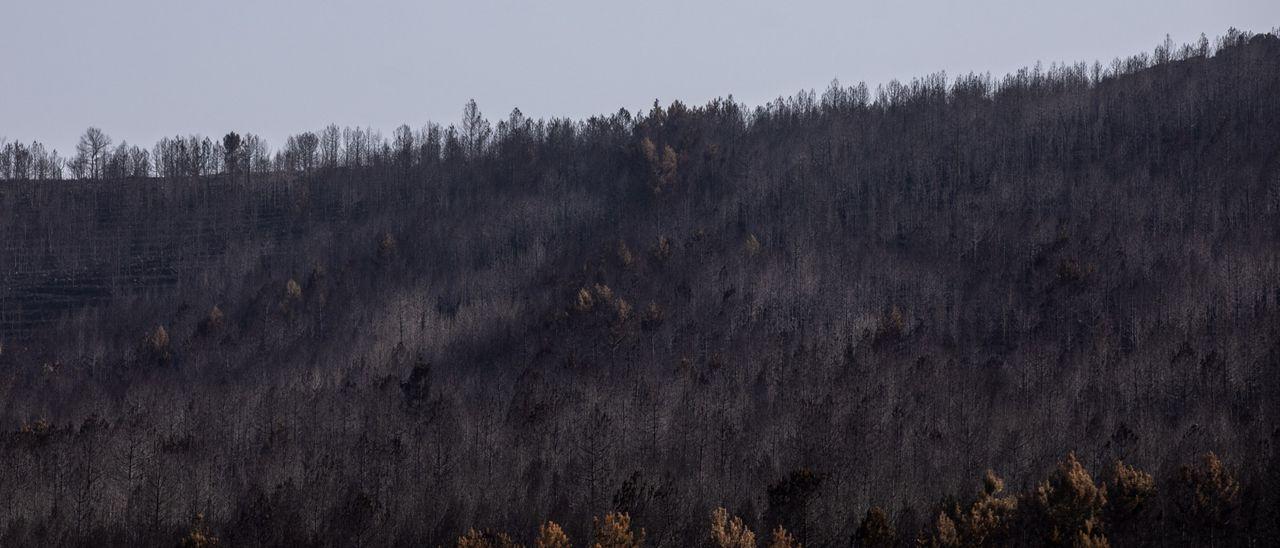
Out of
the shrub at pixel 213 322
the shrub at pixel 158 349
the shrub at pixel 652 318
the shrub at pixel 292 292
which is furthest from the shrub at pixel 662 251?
the shrub at pixel 158 349

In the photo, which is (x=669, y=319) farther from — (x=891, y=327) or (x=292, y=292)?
(x=292, y=292)

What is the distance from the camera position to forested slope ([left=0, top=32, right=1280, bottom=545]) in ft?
170

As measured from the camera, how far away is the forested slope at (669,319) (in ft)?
170

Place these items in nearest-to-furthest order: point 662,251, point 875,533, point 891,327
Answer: point 875,533 < point 891,327 < point 662,251

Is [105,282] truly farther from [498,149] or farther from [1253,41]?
[1253,41]

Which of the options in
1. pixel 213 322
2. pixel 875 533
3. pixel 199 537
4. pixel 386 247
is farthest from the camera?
pixel 386 247

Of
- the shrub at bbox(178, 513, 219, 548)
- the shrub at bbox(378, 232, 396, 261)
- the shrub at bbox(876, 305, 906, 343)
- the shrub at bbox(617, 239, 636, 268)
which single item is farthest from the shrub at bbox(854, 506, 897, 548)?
the shrub at bbox(378, 232, 396, 261)

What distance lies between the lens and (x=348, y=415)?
69688mm

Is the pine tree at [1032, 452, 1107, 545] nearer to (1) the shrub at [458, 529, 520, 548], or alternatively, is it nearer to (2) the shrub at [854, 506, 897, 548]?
(2) the shrub at [854, 506, 897, 548]

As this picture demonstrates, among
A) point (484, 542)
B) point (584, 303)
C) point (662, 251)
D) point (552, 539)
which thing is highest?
point (662, 251)

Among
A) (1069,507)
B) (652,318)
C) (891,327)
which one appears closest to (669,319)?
(652,318)

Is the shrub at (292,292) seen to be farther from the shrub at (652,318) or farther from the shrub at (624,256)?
the shrub at (652,318)

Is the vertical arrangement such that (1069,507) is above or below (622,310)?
below

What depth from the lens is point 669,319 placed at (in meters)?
88.3
